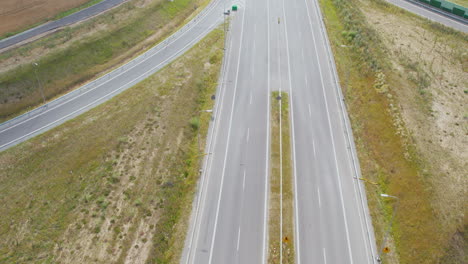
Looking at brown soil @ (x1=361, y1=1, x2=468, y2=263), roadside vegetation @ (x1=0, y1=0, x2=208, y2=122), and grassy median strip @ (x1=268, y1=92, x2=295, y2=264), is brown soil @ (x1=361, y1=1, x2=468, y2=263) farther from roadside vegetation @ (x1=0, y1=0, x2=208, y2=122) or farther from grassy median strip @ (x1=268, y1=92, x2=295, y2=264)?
roadside vegetation @ (x1=0, y1=0, x2=208, y2=122)

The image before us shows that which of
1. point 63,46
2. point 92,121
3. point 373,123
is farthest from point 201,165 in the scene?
point 63,46

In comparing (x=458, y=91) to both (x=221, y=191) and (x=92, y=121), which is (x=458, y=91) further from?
(x=92, y=121)

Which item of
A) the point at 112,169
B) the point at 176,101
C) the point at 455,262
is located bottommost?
the point at 455,262

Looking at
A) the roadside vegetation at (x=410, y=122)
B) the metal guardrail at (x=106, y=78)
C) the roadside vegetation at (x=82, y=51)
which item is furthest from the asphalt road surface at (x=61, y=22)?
the roadside vegetation at (x=410, y=122)

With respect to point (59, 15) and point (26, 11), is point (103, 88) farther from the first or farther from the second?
point (26, 11)

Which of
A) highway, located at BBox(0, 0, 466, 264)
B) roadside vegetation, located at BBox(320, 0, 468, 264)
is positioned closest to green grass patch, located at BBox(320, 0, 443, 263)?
roadside vegetation, located at BBox(320, 0, 468, 264)

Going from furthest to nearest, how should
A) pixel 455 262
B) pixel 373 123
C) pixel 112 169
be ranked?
pixel 373 123 → pixel 112 169 → pixel 455 262

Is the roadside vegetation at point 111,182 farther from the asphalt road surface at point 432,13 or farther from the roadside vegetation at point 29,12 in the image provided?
the asphalt road surface at point 432,13
